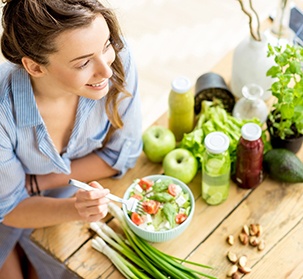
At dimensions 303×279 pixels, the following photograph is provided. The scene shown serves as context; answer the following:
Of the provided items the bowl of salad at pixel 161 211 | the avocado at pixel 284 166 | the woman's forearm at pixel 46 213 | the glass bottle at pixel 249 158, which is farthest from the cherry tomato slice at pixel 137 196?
the avocado at pixel 284 166

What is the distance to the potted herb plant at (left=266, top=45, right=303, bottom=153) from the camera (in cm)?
181

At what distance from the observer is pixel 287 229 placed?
6.02ft

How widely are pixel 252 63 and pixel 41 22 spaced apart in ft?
2.86

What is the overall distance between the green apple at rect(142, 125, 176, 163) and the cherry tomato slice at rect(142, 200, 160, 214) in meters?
0.26

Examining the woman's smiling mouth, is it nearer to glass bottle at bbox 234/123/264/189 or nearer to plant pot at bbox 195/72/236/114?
glass bottle at bbox 234/123/264/189

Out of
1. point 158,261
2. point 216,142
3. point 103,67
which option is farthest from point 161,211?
point 103,67

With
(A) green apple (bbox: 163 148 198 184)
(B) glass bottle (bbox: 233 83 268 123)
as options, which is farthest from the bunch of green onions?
(B) glass bottle (bbox: 233 83 268 123)

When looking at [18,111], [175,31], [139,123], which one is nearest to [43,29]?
[18,111]

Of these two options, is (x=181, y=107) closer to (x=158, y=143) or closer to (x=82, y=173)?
(x=158, y=143)

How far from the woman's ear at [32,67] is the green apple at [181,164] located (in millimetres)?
532

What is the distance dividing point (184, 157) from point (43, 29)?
683mm

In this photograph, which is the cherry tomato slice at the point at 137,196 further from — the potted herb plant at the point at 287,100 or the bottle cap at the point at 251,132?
the potted herb plant at the point at 287,100

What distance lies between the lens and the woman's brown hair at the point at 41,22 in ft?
4.82

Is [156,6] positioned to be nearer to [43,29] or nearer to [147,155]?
[147,155]
